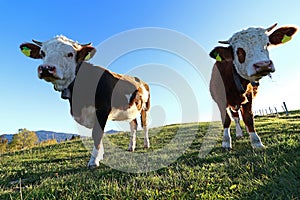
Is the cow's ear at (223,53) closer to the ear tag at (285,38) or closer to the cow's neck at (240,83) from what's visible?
the cow's neck at (240,83)

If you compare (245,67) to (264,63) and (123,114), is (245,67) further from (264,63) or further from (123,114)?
(123,114)

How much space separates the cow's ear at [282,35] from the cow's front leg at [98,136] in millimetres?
4435

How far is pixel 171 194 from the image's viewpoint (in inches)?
112

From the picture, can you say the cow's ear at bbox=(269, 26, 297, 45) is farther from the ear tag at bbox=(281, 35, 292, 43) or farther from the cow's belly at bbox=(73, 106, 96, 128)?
the cow's belly at bbox=(73, 106, 96, 128)

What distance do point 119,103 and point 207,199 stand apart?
5.01 meters

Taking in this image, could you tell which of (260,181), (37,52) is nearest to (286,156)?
(260,181)

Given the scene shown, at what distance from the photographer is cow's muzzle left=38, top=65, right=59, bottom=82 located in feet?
16.7

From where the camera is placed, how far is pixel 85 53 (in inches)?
242

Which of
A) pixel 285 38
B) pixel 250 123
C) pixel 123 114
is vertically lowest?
pixel 250 123

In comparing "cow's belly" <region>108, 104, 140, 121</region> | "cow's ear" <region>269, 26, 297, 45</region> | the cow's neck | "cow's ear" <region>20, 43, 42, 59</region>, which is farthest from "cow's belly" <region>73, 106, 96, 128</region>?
"cow's ear" <region>269, 26, 297, 45</region>

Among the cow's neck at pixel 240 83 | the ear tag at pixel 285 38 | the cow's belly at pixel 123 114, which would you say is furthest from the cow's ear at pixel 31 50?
the ear tag at pixel 285 38

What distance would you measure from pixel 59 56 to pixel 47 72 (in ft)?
2.29

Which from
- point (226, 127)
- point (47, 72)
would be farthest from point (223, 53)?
point (47, 72)

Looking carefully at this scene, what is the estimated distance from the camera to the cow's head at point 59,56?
5.32 m
